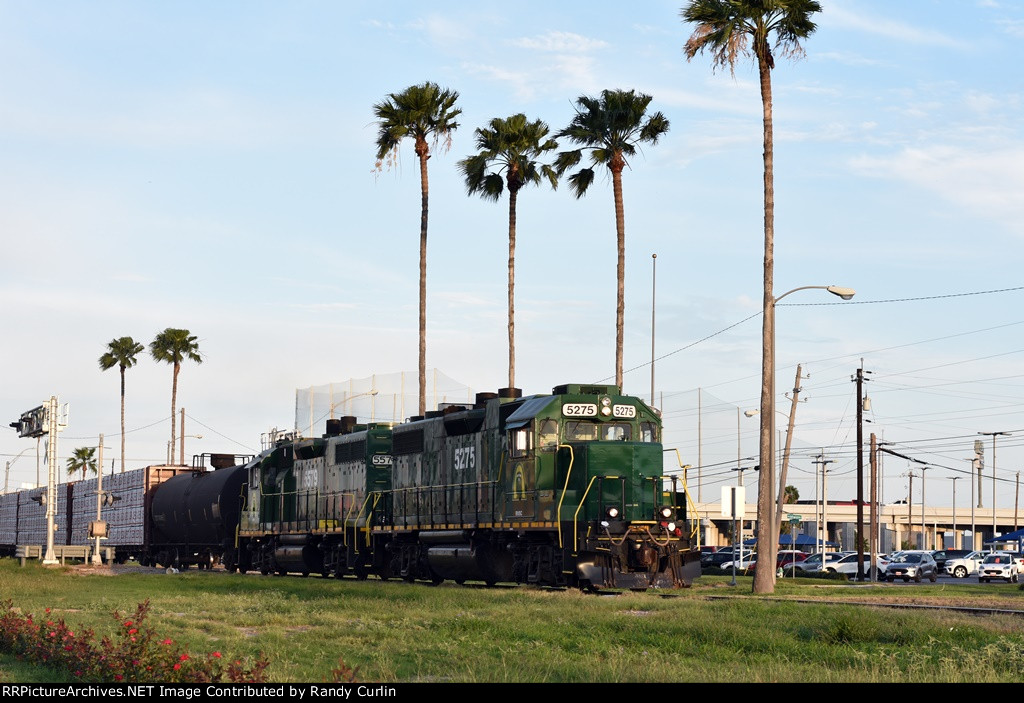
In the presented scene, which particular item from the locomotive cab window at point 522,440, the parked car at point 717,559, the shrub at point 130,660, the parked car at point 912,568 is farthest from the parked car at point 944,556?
the shrub at point 130,660

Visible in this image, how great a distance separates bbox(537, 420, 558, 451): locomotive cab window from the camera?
30656 millimetres

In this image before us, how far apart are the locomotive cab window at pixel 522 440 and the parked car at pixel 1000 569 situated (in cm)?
4155

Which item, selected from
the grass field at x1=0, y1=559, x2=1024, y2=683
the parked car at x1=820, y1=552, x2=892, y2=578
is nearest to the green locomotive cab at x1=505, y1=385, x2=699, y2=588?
the grass field at x1=0, y1=559, x2=1024, y2=683

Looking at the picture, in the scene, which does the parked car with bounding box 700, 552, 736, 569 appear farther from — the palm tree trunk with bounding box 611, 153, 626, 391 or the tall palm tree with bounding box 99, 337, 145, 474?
the tall palm tree with bounding box 99, 337, 145, 474

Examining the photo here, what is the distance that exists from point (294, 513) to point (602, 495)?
19152 millimetres

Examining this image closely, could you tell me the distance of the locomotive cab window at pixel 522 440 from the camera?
3055cm

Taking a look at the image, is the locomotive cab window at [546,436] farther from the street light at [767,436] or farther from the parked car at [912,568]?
the parked car at [912,568]

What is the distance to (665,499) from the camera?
30.8 meters

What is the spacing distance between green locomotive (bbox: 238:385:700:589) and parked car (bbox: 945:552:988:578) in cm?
4368

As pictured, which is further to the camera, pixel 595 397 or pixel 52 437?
pixel 52 437

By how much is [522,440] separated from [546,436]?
61 cm

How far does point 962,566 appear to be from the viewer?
7325cm
